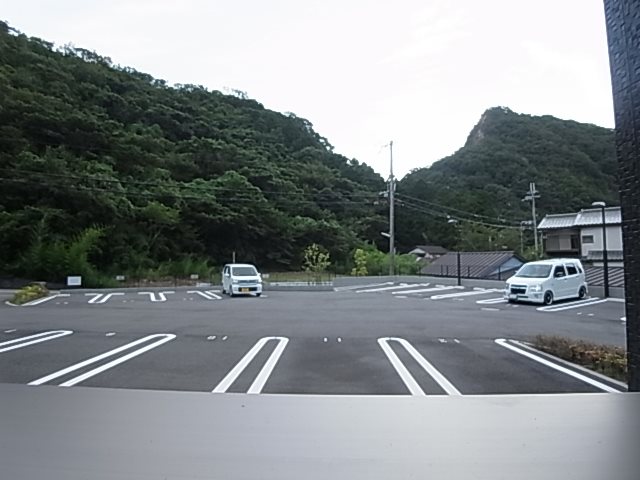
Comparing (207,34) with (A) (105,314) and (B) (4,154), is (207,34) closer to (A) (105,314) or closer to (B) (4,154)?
(A) (105,314)

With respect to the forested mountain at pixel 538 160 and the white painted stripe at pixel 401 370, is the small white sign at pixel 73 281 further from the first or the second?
the white painted stripe at pixel 401 370

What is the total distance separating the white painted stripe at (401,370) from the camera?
8.68ft

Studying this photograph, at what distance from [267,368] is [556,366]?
2.05m

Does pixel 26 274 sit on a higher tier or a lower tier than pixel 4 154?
lower

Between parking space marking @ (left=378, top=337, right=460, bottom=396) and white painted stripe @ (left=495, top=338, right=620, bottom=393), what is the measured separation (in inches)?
33.0

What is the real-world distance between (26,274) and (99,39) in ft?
35.5

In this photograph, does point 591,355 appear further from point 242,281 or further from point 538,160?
point 242,281

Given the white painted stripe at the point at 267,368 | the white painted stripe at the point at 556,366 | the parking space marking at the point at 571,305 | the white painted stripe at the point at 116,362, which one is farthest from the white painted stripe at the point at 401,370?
the parking space marking at the point at 571,305

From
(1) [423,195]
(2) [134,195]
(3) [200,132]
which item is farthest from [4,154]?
(1) [423,195]

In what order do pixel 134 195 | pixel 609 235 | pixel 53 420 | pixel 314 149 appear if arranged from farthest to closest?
1. pixel 314 149
2. pixel 134 195
3. pixel 609 235
4. pixel 53 420

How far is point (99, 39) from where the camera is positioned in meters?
4.03

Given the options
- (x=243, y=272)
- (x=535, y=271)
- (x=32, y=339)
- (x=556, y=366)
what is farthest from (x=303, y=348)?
(x=243, y=272)

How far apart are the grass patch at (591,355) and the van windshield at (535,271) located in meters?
4.98

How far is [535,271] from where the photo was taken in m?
8.79
